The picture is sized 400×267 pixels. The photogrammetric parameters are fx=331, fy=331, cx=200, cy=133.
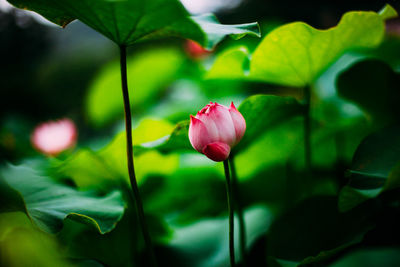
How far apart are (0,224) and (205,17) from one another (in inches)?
16.2

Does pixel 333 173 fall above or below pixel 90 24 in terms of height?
below

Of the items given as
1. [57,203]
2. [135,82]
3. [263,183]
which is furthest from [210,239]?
[135,82]

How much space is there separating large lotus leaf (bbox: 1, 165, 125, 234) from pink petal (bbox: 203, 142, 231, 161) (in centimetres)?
17

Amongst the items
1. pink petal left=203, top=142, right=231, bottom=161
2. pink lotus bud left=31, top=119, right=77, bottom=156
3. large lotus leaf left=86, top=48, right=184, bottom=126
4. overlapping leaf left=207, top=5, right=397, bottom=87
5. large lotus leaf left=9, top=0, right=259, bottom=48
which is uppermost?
large lotus leaf left=9, top=0, right=259, bottom=48

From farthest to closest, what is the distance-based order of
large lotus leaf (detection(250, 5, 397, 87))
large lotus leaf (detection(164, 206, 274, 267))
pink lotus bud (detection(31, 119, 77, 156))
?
pink lotus bud (detection(31, 119, 77, 156)) → large lotus leaf (detection(164, 206, 274, 267)) → large lotus leaf (detection(250, 5, 397, 87))

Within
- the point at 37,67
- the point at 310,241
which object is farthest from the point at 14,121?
the point at 310,241

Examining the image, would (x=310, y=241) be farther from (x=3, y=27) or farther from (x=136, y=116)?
(x=3, y=27)

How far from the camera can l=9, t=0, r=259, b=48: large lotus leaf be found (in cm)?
36

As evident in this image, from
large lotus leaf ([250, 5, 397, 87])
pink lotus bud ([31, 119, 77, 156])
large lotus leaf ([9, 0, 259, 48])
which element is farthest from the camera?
pink lotus bud ([31, 119, 77, 156])

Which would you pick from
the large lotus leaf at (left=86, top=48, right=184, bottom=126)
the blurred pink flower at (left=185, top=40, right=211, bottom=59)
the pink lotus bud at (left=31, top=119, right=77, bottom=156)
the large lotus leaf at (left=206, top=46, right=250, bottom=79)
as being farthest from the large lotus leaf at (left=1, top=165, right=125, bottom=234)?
the blurred pink flower at (left=185, top=40, right=211, bottom=59)

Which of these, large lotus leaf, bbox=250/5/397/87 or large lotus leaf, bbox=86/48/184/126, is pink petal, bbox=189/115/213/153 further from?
large lotus leaf, bbox=86/48/184/126

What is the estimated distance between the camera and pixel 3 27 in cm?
191

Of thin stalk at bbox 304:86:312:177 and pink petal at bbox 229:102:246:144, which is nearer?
pink petal at bbox 229:102:246:144

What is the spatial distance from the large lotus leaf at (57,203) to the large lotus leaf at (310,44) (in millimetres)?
337
